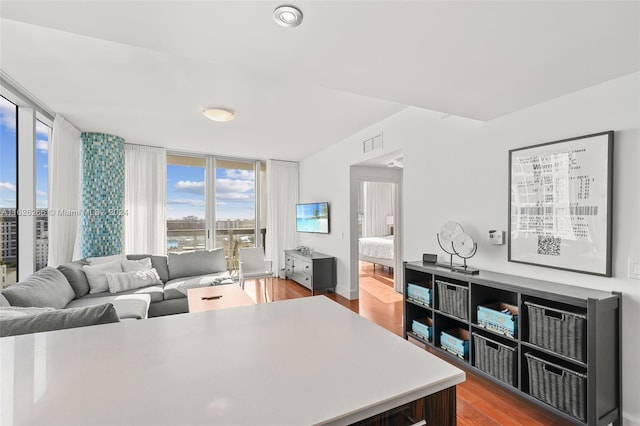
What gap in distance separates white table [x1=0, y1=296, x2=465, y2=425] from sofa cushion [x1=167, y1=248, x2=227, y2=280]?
3.32m

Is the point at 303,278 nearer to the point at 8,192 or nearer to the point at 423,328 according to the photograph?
the point at 423,328

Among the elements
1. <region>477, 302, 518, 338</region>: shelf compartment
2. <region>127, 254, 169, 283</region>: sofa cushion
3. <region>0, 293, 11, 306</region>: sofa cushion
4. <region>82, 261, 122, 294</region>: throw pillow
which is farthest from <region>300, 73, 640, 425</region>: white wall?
<region>0, 293, 11, 306</region>: sofa cushion

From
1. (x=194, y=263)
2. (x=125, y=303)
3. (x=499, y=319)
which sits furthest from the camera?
(x=194, y=263)

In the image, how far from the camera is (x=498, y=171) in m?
2.39

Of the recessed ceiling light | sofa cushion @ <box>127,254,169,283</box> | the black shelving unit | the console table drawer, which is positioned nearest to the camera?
the black shelving unit

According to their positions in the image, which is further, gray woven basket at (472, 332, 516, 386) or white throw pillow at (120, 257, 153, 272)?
white throw pillow at (120, 257, 153, 272)

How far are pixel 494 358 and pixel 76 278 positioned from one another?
13.5 ft

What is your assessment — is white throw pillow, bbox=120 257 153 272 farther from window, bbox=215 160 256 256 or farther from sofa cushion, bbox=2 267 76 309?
window, bbox=215 160 256 256

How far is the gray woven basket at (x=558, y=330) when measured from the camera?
165 centimetres

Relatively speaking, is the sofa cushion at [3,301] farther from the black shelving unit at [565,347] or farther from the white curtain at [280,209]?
the white curtain at [280,209]

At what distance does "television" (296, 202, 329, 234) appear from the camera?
16.5ft

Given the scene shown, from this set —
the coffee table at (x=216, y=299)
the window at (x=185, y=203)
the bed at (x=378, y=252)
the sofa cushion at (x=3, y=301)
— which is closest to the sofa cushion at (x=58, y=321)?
the sofa cushion at (x=3, y=301)

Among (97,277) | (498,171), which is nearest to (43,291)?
(97,277)

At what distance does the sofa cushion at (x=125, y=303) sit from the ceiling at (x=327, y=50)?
6.90 feet
